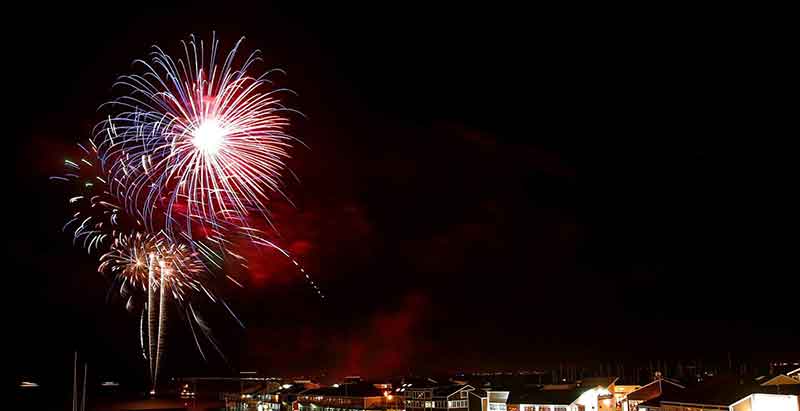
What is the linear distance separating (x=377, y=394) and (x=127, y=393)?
3435 cm

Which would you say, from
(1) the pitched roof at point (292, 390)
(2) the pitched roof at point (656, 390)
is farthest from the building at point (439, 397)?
(1) the pitched roof at point (292, 390)

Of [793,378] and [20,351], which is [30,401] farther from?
[793,378]

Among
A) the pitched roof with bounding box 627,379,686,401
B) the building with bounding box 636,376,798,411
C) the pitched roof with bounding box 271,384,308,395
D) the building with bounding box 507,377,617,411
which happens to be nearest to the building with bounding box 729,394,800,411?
the building with bounding box 636,376,798,411

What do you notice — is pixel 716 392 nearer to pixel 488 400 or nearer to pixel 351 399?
pixel 488 400

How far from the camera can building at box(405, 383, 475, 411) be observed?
78.2 feet

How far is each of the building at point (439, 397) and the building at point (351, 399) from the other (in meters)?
1.15

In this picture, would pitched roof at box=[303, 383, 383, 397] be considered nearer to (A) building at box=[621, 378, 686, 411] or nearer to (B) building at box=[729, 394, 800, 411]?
(A) building at box=[621, 378, 686, 411]

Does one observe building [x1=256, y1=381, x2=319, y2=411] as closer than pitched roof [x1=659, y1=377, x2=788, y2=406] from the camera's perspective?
No

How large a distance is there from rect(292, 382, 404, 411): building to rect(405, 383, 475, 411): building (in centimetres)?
115

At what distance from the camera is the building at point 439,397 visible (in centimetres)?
2383

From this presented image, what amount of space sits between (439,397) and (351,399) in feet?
17.6

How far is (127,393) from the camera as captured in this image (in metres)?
54.0

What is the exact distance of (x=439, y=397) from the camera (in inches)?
945

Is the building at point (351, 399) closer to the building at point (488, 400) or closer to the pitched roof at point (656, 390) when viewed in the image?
the building at point (488, 400)
